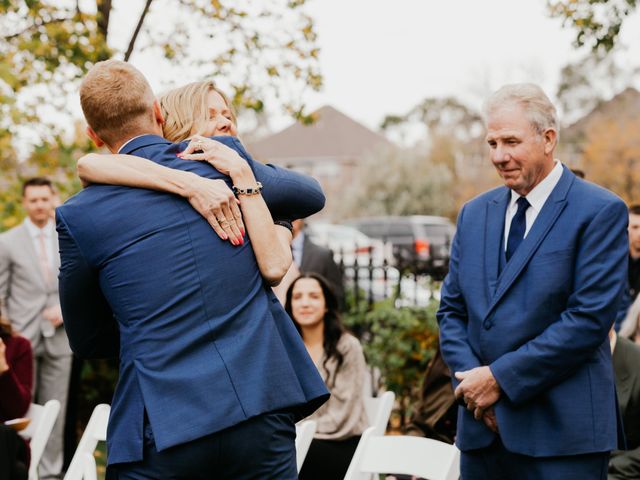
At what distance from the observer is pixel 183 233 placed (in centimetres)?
250

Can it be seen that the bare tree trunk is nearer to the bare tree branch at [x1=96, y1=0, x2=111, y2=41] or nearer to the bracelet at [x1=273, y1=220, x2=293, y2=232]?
the bare tree branch at [x1=96, y1=0, x2=111, y2=41]

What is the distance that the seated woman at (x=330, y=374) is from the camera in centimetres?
559

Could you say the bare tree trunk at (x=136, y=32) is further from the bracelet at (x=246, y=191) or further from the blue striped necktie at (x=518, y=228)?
the bracelet at (x=246, y=191)

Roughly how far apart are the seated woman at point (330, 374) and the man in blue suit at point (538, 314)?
6.87ft

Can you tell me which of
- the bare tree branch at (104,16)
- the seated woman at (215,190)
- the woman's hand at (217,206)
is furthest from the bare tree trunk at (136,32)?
the woman's hand at (217,206)

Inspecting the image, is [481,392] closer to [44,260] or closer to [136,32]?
[44,260]

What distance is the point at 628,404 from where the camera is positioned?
4.85m

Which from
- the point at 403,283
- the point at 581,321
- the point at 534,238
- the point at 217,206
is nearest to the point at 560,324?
the point at 581,321

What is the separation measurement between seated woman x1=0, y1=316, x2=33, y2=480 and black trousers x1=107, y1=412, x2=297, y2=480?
2.24 m

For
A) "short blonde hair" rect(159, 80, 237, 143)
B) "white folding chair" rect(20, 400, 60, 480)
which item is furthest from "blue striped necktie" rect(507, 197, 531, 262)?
"white folding chair" rect(20, 400, 60, 480)

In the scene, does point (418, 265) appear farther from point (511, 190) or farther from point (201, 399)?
point (201, 399)

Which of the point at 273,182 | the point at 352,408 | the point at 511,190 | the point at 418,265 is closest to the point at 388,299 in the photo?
the point at 418,265

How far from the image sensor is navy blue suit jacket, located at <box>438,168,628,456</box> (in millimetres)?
3324

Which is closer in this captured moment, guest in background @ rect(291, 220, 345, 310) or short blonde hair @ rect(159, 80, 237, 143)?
short blonde hair @ rect(159, 80, 237, 143)
